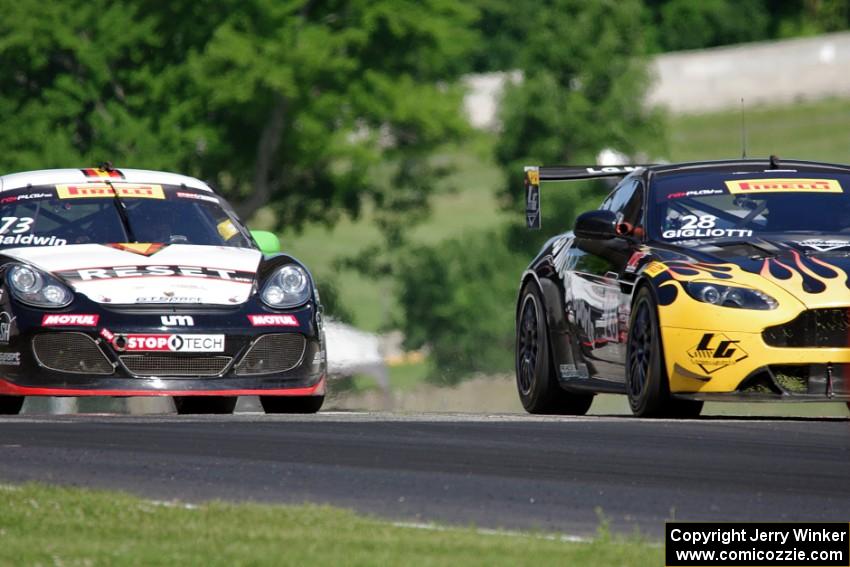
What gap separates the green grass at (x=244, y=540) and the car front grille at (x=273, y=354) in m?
4.19

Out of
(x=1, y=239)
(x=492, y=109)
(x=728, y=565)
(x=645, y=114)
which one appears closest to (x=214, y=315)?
(x=1, y=239)

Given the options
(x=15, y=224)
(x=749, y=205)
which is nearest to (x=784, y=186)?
(x=749, y=205)

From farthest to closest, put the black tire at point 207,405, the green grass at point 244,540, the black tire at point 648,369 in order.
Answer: the black tire at point 207,405, the black tire at point 648,369, the green grass at point 244,540

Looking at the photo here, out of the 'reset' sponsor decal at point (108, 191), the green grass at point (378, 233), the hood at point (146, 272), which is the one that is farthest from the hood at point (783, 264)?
the green grass at point (378, 233)

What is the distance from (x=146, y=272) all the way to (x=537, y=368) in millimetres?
2573

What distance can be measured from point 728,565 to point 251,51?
33.2m

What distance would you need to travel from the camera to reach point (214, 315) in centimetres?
1267

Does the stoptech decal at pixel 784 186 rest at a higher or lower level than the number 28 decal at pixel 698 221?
higher

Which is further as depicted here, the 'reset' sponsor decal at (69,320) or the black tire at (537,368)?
the black tire at (537,368)

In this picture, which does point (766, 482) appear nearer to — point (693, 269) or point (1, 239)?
point (693, 269)

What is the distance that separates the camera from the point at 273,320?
42.1 ft

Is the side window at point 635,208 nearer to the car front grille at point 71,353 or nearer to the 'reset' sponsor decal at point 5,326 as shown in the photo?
the car front grille at point 71,353

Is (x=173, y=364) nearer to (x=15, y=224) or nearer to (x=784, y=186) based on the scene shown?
(x=15, y=224)

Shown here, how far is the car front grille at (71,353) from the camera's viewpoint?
12469mm
